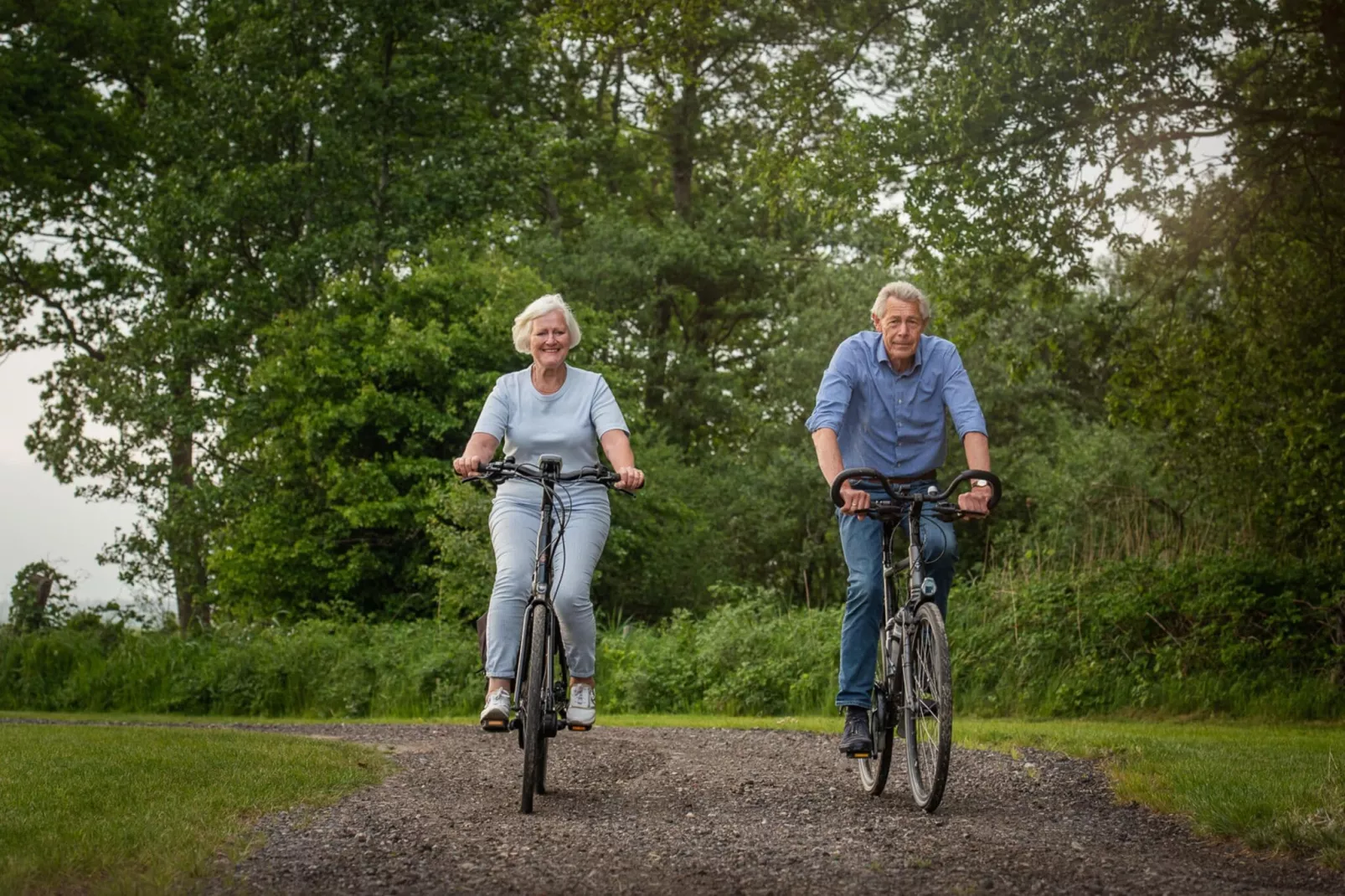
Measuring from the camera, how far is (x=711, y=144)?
3444cm

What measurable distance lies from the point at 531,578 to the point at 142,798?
5.78 ft

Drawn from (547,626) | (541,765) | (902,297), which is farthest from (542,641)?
(902,297)

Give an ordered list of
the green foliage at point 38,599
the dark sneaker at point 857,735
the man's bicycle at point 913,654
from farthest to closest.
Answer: the green foliage at point 38,599 < the dark sneaker at point 857,735 < the man's bicycle at point 913,654

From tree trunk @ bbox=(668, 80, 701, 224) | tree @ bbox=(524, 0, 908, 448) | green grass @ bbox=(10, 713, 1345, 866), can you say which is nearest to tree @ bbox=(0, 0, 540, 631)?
tree @ bbox=(524, 0, 908, 448)

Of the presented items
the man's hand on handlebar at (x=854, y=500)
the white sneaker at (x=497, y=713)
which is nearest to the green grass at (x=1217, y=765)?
the man's hand on handlebar at (x=854, y=500)

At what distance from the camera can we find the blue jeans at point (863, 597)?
6.21 m

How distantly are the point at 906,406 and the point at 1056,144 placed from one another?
26.2ft

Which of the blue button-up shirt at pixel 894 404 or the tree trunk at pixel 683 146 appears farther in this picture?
the tree trunk at pixel 683 146

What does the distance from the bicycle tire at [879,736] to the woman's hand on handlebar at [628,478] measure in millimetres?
1238

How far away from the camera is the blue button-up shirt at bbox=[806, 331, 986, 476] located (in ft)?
20.7

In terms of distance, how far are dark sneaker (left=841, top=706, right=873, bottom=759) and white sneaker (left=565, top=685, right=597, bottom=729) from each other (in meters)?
1.07

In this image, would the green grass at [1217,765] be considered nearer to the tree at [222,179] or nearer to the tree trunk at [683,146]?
the tree at [222,179]

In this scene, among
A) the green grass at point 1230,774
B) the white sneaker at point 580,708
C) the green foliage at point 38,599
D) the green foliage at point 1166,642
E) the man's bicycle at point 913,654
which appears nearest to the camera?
the green grass at point 1230,774

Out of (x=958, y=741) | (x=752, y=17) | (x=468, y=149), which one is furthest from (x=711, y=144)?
(x=958, y=741)
